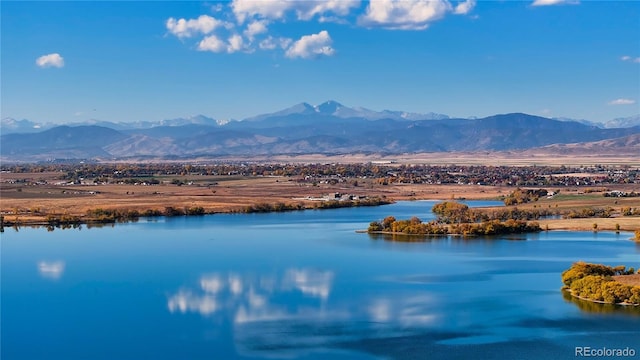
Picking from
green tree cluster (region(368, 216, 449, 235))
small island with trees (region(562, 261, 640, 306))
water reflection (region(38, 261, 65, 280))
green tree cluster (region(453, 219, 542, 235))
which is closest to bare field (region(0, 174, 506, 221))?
green tree cluster (region(368, 216, 449, 235))

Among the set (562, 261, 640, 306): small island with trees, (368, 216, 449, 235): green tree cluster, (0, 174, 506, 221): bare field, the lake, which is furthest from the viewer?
(0, 174, 506, 221): bare field

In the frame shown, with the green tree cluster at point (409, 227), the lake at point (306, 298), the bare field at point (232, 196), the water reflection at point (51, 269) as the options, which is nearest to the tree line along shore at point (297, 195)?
the bare field at point (232, 196)

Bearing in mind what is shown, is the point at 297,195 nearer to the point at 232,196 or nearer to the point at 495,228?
the point at 232,196

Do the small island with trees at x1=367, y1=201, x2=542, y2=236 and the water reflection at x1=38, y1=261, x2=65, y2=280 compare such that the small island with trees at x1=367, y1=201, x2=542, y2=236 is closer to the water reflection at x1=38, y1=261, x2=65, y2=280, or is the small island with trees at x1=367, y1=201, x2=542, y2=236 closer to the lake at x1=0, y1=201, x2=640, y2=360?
the lake at x1=0, y1=201, x2=640, y2=360

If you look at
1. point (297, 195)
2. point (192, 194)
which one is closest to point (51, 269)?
point (192, 194)

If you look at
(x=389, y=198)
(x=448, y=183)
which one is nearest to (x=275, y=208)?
(x=389, y=198)

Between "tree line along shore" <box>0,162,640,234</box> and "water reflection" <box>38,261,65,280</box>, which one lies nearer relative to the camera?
"water reflection" <box>38,261,65,280</box>

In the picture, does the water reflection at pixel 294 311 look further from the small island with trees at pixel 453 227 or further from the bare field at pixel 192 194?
the bare field at pixel 192 194
